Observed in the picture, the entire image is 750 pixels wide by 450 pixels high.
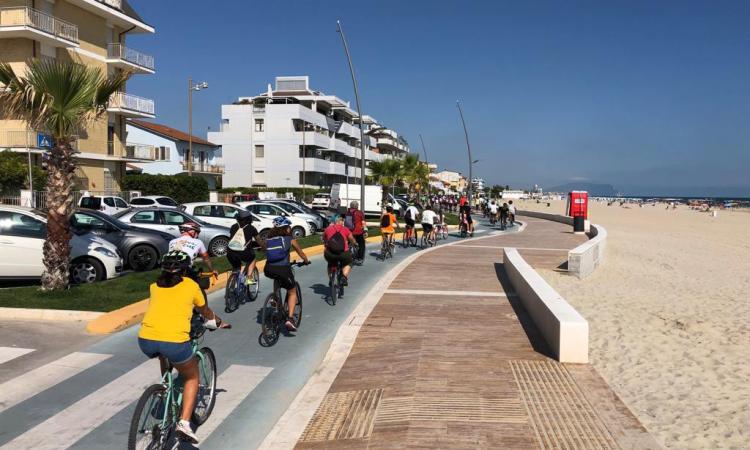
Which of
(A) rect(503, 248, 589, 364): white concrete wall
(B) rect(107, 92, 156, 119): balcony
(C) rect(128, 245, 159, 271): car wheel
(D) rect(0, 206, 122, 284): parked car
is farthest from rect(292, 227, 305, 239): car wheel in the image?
(B) rect(107, 92, 156, 119): balcony

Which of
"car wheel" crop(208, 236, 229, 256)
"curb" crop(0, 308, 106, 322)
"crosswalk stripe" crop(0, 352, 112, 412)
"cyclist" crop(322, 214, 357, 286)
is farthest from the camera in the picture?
"car wheel" crop(208, 236, 229, 256)

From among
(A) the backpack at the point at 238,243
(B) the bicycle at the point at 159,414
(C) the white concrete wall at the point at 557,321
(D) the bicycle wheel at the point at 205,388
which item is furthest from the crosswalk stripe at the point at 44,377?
(C) the white concrete wall at the point at 557,321

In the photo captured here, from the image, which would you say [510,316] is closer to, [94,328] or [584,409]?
[584,409]

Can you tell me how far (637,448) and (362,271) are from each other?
35.3 ft

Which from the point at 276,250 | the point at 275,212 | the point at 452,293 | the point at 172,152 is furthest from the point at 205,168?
the point at 276,250

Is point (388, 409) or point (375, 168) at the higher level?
point (375, 168)

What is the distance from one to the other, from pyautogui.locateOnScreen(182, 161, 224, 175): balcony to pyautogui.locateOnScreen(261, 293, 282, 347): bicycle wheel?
53.2 m

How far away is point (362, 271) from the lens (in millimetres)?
14914

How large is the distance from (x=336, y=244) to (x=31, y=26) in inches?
1053

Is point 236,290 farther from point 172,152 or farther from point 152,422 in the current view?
point 172,152

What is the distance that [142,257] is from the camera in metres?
13.5

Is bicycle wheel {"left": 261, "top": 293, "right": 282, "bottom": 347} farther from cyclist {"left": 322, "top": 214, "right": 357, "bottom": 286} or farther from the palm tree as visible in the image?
the palm tree

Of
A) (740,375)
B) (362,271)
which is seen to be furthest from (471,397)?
(362,271)

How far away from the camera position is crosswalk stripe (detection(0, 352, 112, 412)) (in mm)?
5789
